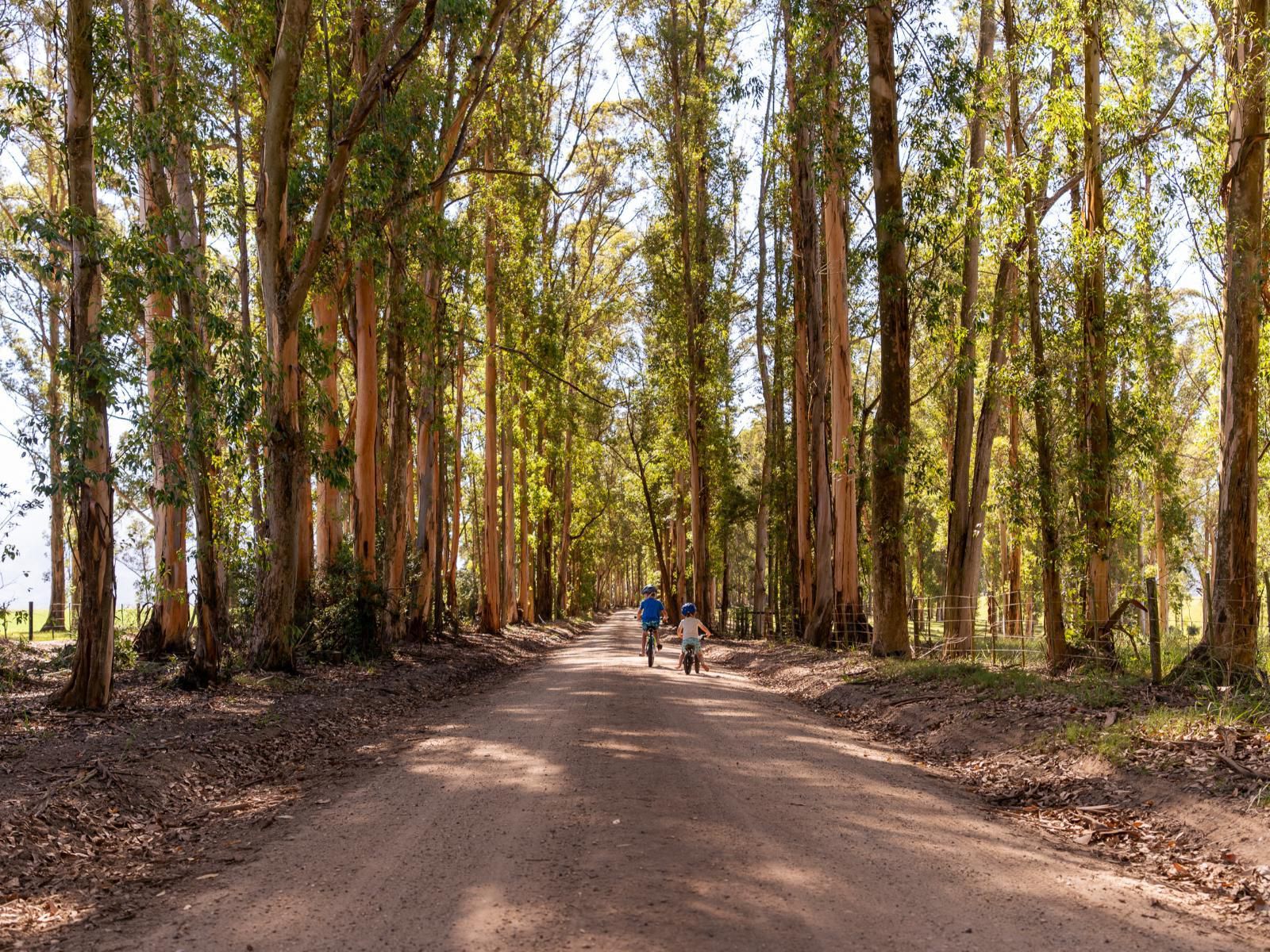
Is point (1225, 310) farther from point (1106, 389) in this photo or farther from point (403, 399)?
point (403, 399)

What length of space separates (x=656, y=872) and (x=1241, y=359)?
984cm

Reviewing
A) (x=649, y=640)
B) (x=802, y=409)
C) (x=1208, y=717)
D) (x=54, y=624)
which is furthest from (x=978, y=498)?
(x=54, y=624)

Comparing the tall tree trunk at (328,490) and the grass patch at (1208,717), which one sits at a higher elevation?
the tall tree trunk at (328,490)

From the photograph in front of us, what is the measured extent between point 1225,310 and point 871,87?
7.74 metres

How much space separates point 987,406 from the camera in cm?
2088

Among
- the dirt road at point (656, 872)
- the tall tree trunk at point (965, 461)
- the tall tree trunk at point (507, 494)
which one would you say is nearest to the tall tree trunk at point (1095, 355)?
the tall tree trunk at point (965, 461)

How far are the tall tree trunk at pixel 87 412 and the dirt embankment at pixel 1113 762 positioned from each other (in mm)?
8460

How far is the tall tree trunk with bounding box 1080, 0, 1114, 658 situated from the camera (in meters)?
14.3

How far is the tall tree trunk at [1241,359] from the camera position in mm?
10852

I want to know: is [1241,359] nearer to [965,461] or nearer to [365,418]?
[965,461]

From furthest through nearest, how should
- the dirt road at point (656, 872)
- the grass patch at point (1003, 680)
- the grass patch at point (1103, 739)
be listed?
the grass patch at point (1003, 680)
the grass patch at point (1103, 739)
the dirt road at point (656, 872)

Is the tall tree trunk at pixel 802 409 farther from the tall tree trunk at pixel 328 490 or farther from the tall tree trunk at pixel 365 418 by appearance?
the tall tree trunk at pixel 328 490

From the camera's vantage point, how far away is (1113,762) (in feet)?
25.6

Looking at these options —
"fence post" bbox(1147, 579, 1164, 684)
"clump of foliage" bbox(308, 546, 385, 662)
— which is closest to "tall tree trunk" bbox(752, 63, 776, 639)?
"clump of foliage" bbox(308, 546, 385, 662)
